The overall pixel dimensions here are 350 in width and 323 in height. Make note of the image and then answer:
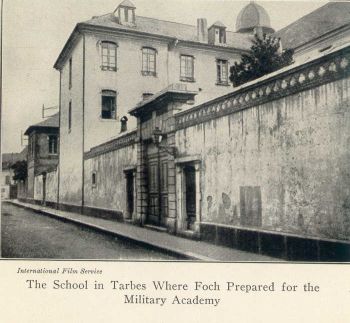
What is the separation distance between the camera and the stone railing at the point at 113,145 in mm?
11889

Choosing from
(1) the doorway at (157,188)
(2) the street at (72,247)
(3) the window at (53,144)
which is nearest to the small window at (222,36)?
(1) the doorway at (157,188)

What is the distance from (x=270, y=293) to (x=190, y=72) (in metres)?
15.1

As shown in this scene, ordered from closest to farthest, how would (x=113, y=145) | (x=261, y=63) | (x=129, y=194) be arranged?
(x=261, y=63)
(x=129, y=194)
(x=113, y=145)

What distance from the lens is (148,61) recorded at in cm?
1694

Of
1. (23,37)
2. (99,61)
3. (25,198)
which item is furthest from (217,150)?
(25,198)

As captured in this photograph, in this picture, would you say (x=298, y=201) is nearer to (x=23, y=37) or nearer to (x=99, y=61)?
(x=23, y=37)

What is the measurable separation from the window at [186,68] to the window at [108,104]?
3254 mm

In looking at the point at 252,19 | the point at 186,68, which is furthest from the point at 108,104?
the point at 252,19

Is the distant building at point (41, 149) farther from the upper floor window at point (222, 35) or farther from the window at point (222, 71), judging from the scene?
the upper floor window at point (222, 35)

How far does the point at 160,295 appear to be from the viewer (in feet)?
16.0

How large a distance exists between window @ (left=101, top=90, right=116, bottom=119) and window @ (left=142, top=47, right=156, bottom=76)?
1618 millimetres

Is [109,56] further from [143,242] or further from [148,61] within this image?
[143,242]

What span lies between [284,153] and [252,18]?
27.7m

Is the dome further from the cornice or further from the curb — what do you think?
the curb
